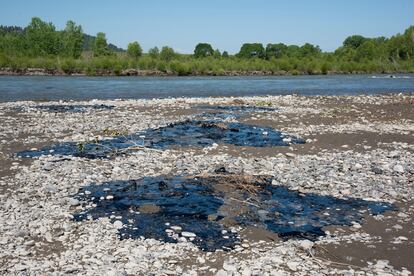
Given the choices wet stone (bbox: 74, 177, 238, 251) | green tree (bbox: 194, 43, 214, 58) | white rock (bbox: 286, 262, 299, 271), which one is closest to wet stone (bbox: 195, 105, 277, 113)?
wet stone (bbox: 74, 177, 238, 251)

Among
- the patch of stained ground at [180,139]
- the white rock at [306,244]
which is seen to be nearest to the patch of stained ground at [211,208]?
the white rock at [306,244]

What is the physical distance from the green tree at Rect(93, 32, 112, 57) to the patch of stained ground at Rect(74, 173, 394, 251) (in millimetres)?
119128

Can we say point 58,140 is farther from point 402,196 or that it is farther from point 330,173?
point 402,196

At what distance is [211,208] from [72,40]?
4864 inches

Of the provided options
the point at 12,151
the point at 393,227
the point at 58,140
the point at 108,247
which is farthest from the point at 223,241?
the point at 58,140

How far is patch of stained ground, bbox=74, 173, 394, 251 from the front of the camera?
28.2 ft

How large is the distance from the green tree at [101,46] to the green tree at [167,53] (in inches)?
646

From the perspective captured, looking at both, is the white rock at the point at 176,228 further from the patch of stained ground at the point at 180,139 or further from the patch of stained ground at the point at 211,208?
the patch of stained ground at the point at 180,139

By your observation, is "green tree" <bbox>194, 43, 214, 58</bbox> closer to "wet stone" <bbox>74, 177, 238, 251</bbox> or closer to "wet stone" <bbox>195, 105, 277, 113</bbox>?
"wet stone" <bbox>195, 105, 277, 113</bbox>

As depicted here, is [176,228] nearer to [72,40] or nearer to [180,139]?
[180,139]

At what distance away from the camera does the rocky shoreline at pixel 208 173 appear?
712 centimetres

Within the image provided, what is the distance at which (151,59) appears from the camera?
354ft

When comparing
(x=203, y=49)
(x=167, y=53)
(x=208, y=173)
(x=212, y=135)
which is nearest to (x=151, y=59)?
(x=167, y=53)

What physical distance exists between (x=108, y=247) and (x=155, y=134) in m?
11.6
